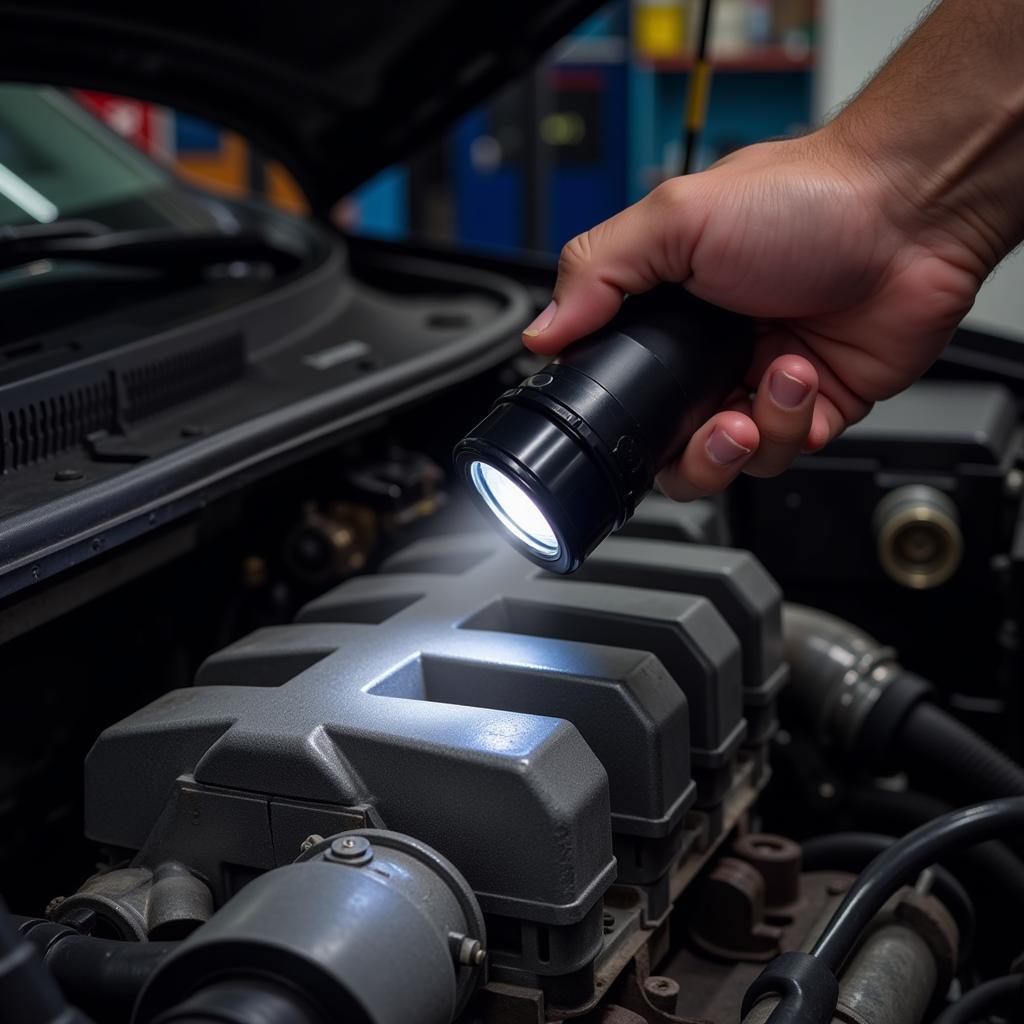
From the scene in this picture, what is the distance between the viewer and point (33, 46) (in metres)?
1.22

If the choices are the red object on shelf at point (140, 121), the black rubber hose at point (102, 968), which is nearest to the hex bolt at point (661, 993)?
the black rubber hose at point (102, 968)

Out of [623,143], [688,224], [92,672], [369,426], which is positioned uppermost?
[688,224]

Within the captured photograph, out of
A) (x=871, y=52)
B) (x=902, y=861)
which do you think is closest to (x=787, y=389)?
(x=902, y=861)

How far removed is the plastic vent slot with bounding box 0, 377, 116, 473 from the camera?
0.82 m

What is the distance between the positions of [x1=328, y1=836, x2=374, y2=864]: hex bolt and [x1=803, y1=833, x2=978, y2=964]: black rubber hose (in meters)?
0.45

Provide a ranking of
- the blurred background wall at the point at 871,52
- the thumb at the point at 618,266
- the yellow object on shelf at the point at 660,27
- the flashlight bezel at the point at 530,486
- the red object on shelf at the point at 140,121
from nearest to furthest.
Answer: the flashlight bezel at the point at 530,486
the thumb at the point at 618,266
the blurred background wall at the point at 871,52
the red object on shelf at the point at 140,121
the yellow object on shelf at the point at 660,27

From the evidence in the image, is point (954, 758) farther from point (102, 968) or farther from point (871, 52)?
point (871, 52)

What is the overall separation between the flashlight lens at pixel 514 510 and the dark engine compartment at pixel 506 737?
0.06 metres

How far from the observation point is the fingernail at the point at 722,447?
82 cm

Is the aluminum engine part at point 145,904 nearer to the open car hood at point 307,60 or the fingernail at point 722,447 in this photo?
the fingernail at point 722,447

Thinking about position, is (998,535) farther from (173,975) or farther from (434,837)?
(173,975)

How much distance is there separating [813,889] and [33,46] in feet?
3.18

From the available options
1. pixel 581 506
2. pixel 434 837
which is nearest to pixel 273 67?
pixel 581 506

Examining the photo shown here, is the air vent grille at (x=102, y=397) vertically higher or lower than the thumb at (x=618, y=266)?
lower
